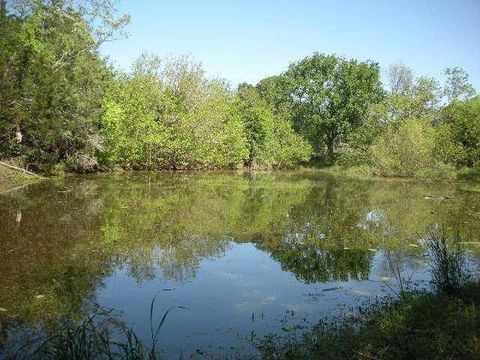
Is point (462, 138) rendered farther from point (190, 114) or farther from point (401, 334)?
point (401, 334)

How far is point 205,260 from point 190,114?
28461mm

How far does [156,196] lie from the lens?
20391 mm

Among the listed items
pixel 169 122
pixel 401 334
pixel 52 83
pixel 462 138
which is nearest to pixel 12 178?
pixel 52 83

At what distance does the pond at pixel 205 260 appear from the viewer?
6621 mm

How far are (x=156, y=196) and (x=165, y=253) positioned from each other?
10318 mm

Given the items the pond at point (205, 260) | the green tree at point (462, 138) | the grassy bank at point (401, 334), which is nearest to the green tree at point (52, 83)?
the pond at point (205, 260)

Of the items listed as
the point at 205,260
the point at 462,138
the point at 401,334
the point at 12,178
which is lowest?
the point at 205,260

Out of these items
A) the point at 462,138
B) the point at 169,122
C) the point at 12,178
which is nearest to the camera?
the point at 12,178

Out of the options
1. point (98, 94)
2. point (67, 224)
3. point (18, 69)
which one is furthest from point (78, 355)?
point (98, 94)

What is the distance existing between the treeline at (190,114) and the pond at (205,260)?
8423 mm

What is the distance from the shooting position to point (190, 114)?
1473 inches

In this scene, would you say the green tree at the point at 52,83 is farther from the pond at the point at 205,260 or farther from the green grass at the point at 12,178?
the pond at the point at 205,260

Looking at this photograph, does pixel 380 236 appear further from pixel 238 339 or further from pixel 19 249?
pixel 19 249

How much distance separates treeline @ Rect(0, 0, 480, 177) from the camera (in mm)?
25188
